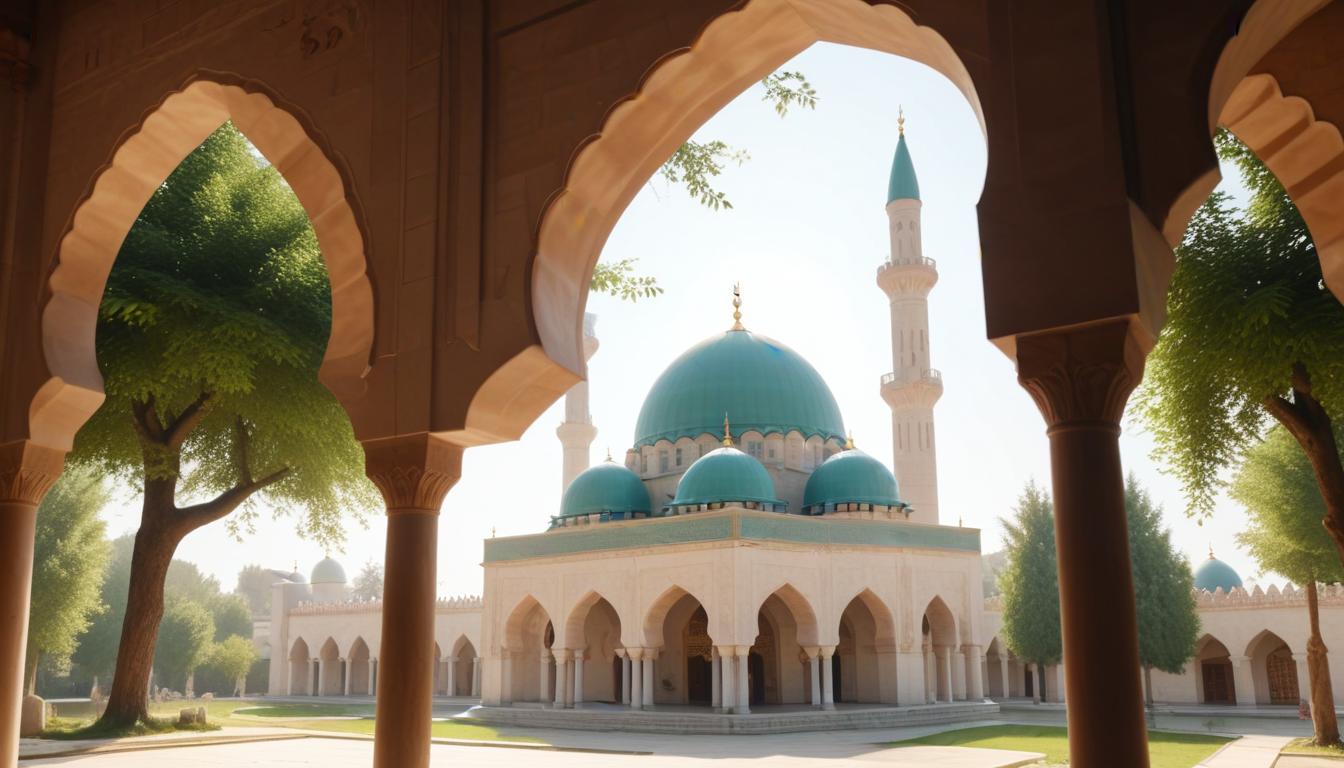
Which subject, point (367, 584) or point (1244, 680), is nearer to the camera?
point (1244, 680)

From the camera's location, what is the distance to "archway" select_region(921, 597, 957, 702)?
2428 centimetres

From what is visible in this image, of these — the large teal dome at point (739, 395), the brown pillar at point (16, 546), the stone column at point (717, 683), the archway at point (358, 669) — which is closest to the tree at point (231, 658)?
the archway at point (358, 669)

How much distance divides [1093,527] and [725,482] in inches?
801

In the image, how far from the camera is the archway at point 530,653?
82.8 feet

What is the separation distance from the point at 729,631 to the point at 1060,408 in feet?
58.5

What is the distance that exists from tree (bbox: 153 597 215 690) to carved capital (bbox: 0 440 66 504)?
33.8 metres

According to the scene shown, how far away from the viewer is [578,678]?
2345 centimetres

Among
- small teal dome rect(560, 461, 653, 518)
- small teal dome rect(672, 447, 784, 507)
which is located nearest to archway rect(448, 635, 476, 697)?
small teal dome rect(560, 461, 653, 518)

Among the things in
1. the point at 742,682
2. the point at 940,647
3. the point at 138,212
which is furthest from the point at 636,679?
the point at 138,212

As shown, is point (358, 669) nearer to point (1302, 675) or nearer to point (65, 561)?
point (65, 561)

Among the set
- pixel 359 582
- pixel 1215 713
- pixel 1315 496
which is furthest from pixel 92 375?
pixel 359 582

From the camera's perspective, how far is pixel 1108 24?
3.50m

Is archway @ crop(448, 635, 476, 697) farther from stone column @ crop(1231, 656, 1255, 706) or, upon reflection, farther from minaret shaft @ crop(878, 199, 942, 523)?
stone column @ crop(1231, 656, 1255, 706)

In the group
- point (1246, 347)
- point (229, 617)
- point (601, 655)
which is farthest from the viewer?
point (229, 617)
